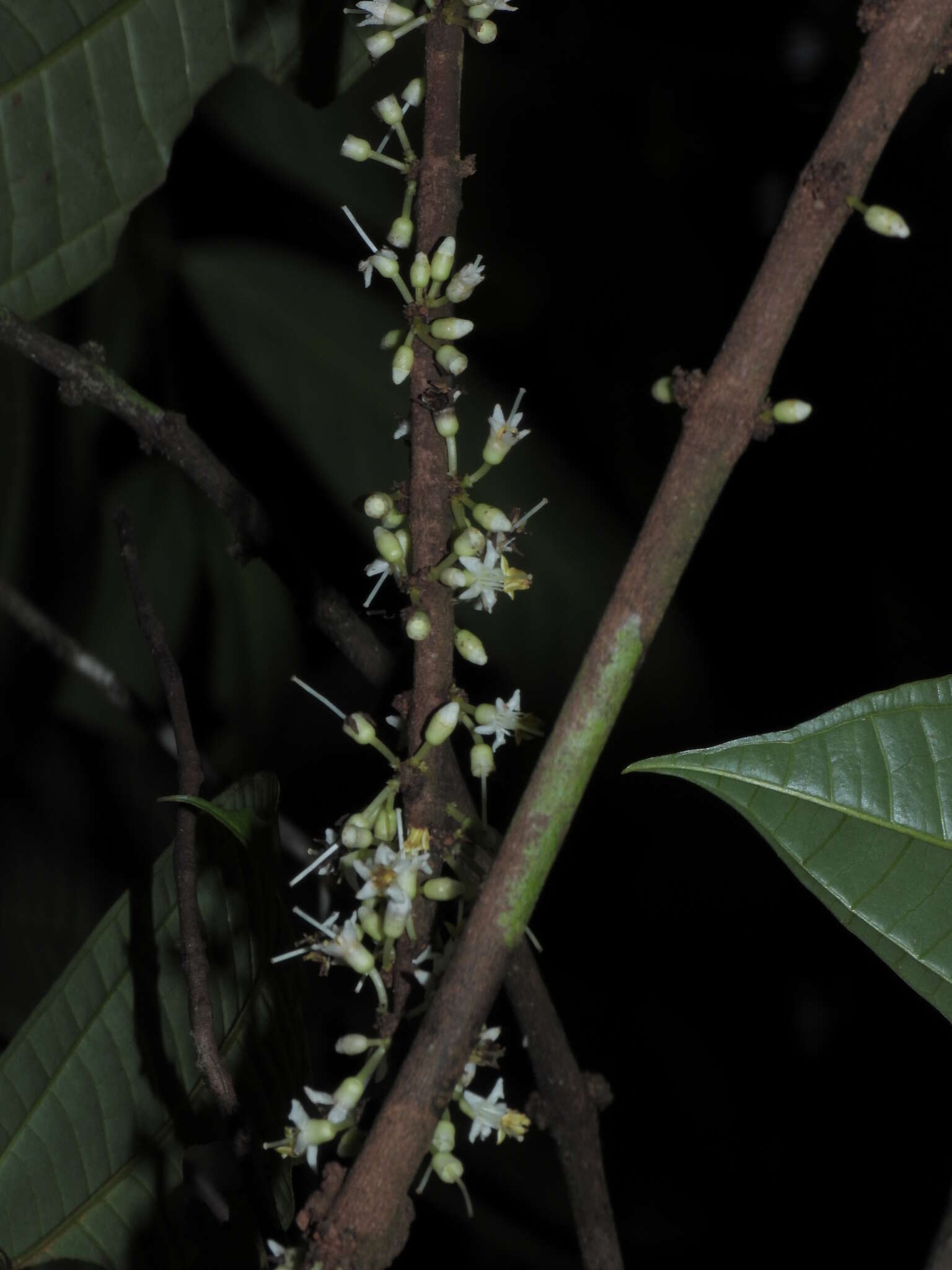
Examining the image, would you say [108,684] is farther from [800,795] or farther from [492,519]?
[800,795]

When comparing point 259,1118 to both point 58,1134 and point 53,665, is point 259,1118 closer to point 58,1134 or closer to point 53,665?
point 58,1134

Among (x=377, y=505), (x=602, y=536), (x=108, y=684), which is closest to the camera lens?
(x=377, y=505)

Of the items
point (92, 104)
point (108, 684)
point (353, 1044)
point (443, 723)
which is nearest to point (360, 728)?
point (443, 723)

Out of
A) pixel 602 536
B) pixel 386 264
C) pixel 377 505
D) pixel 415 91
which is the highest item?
pixel 602 536

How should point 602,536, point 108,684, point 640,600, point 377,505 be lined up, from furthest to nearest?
1. point 602,536
2. point 108,684
3. point 377,505
4. point 640,600

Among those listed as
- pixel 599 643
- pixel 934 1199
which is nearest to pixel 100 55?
pixel 599 643

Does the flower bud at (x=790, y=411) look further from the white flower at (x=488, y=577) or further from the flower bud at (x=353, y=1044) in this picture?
the flower bud at (x=353, y=1044)
